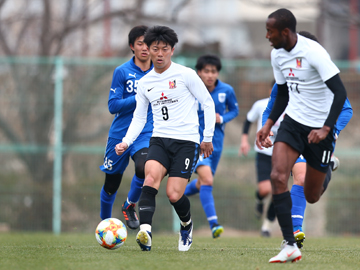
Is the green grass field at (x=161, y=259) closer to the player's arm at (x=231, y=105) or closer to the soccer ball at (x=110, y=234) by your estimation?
the soccer ball at (x=110, y=234)

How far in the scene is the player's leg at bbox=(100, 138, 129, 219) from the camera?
24.3ft

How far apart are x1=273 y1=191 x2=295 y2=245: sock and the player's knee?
115 inches

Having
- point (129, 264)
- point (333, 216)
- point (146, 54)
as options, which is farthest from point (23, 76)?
point (129, 264)

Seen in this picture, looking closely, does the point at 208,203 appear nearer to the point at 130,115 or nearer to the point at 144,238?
the point at 130,115

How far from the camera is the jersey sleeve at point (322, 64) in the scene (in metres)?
5.00

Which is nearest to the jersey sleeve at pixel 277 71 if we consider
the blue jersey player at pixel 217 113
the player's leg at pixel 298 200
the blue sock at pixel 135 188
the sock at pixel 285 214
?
the sock at pixel 285 214

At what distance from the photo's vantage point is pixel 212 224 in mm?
8914

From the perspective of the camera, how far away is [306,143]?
538cm

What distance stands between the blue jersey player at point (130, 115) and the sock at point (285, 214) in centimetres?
217

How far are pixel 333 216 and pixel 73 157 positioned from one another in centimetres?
558

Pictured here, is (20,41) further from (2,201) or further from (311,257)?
(311,257)

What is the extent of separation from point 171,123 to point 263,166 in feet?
14.4

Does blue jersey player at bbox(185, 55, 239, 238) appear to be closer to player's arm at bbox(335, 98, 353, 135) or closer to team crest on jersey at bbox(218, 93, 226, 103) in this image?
team crest on jersey at bbox(218, 93, 226, 103)

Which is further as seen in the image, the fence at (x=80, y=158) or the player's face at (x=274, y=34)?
the fence at (x=80, y=158)
